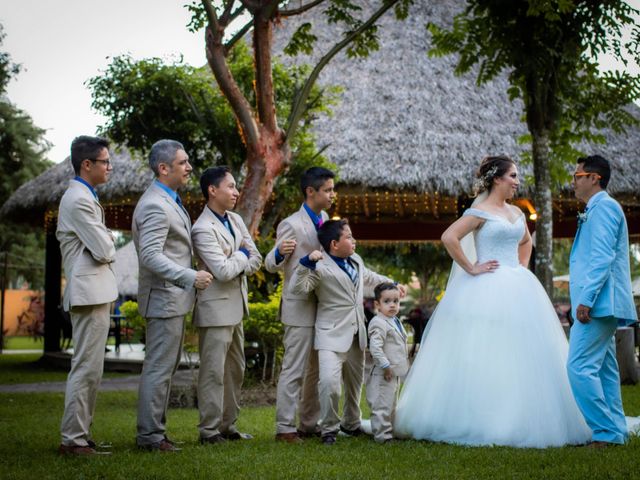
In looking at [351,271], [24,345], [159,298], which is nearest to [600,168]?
[351,271]

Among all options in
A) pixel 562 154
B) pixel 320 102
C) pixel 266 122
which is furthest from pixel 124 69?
pixel 562 154

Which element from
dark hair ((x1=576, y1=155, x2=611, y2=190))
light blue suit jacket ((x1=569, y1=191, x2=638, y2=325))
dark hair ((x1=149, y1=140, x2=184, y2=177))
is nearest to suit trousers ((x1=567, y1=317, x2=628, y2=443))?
light blue suit jacket ((x1=569, y1=191, x2=638, y2=325))

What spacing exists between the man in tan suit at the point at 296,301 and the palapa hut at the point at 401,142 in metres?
8.04

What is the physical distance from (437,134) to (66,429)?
419 inches

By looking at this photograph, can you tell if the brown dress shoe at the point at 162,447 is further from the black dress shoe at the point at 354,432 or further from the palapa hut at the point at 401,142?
the palapa hut at the point at 401,142

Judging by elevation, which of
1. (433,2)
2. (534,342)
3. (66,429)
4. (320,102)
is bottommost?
(66,429)

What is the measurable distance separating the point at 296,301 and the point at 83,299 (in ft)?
4.57

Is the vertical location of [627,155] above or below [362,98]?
below

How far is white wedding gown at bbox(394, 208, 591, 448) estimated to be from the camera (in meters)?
5.02

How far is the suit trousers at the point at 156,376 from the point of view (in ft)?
16.5

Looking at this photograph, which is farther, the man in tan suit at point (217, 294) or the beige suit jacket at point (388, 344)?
the beige suit jacket at point (388, 344)

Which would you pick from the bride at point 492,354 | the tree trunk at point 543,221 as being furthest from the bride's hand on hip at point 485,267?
the tree trunk at point 543,221

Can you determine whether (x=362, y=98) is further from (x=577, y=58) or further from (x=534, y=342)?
(x=534, y=342)

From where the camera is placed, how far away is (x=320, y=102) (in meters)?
10.8
